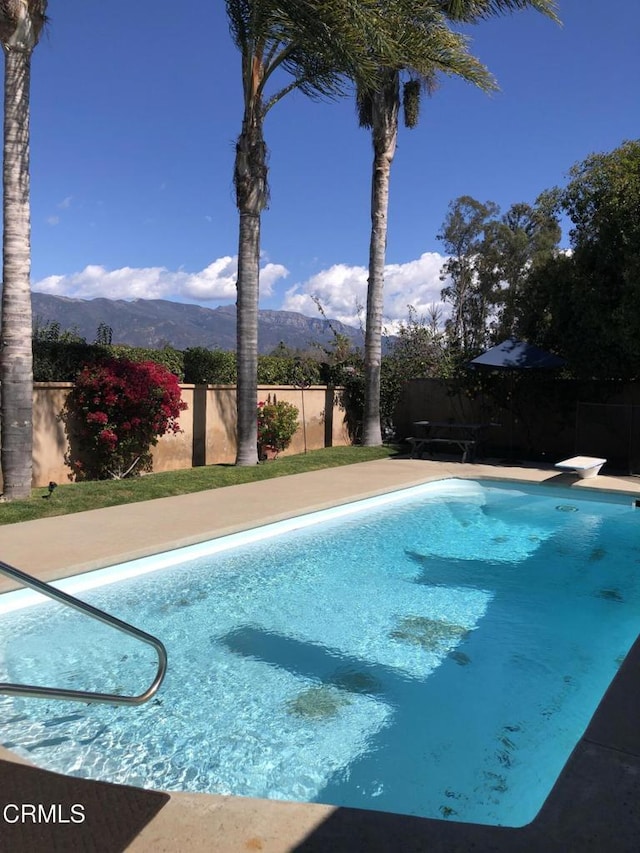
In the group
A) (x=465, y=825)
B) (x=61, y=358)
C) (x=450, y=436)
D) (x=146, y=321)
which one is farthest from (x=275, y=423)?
(x=146, y=321)

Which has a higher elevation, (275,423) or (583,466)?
(275,423)

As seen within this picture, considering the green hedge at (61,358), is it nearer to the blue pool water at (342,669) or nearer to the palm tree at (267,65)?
the palm tree at (267,65)

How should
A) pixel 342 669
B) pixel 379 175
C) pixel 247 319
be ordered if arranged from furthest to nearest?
pixel 379 175 → pixel 247 319 → pixel 342 669

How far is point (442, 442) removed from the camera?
1435 centimetres

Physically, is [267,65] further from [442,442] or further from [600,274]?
[442,442]

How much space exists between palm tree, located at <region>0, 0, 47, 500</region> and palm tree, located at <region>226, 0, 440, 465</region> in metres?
3.97

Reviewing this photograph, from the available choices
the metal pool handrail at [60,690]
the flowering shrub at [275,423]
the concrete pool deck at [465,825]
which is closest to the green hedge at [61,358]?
the flowering shrub at [275,423]

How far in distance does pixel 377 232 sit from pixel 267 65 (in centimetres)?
511

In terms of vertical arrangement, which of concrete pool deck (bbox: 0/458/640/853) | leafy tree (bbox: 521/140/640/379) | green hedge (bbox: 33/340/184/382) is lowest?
concrete pool deck (bbox: 0/458/640/853)

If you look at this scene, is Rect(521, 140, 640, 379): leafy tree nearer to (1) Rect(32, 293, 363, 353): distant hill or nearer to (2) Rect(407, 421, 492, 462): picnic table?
(2) Rect(407, 421, 492, 462): picnic table

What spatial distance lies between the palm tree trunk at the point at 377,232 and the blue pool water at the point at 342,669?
315 inches

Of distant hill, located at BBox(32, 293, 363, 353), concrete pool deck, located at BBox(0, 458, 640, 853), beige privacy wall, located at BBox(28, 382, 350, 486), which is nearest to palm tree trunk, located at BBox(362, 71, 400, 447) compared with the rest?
beige privacy wall, located at BBox(28, 382, 350, 486)

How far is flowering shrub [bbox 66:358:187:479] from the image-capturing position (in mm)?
10211

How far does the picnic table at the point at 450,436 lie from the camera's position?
46.0 ft
